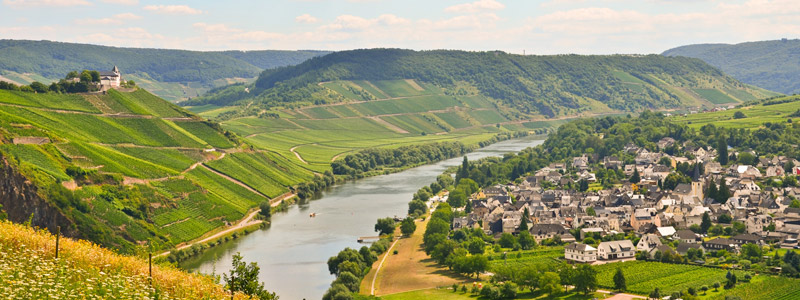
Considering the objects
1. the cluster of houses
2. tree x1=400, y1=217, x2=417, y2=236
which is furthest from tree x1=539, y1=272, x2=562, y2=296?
tree x1=400, y1=217, x2=417, y2=236

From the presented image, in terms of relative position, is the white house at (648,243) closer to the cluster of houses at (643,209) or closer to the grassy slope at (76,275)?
the cluster of houses at (643,209)

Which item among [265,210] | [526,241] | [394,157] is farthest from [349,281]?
[394,157]

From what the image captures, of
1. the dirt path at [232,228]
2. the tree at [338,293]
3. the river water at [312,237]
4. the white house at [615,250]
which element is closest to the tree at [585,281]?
the white house at [615,250]

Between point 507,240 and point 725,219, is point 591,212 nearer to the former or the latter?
point 725,219

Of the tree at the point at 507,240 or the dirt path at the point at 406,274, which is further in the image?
the tree at the point at 507,240

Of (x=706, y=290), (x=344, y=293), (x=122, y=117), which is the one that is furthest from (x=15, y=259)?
(x=122, y=117)

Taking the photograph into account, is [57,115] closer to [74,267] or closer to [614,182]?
[614,182]

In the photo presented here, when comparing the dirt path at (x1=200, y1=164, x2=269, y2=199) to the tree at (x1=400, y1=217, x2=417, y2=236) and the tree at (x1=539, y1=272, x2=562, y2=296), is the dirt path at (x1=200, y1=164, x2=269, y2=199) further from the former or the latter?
the tree at (x1=539, y1=272, x2=562, y2=296)
